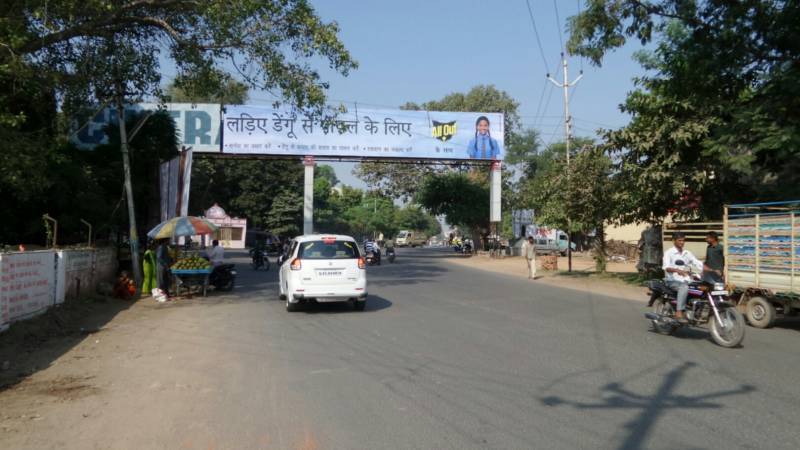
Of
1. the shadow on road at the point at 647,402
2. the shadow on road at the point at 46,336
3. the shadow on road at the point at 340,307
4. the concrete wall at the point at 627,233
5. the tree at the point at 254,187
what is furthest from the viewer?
the tree at the point at 254,187

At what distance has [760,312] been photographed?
39.7 feet

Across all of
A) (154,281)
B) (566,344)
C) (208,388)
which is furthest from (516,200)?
(208,388)

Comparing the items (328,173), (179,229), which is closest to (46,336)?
(179,229)

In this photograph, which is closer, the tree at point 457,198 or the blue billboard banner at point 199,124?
the blue billboard banner at point 199,124

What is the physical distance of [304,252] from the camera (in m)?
13.9

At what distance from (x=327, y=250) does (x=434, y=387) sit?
293 inches

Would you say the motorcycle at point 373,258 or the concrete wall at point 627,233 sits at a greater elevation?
the concrete wall at point 627,233

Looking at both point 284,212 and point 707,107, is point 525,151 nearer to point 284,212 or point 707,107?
point 284,212

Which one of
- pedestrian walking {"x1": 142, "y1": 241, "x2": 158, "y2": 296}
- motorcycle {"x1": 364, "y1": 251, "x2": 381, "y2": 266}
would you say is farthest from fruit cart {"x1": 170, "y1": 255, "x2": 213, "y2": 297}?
motorcycle {"x1": 364, "y1": 251, "x2": 381, "y2": 266}

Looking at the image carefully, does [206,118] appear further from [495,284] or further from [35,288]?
[35,288]

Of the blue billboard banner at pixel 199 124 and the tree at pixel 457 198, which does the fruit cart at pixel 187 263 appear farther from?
the tree at pixel 457 198

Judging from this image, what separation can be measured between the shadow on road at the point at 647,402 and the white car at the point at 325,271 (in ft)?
25.1

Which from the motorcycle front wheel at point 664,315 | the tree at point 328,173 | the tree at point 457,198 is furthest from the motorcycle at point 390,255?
the tree at point 328,173

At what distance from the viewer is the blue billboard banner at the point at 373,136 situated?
37062 millimetres
